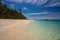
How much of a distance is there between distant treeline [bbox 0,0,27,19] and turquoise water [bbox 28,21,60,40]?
0.21 m

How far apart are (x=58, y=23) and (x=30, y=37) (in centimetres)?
45

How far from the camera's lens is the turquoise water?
1.52m

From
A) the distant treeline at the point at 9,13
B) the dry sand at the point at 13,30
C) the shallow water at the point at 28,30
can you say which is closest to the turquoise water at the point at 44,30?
the shallow water at the point at 28,30

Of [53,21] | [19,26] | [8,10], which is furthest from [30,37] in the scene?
[8,10]

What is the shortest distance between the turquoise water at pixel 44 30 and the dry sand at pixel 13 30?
0.33 feet

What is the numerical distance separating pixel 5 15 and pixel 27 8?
0.34 meters

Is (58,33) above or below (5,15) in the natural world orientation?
below

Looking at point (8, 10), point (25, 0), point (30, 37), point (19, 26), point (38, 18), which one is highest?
point (25, 0)

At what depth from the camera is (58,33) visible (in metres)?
1.52

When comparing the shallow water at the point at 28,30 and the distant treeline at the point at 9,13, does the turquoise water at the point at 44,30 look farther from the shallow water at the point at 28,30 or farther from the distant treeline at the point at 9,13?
the distant treeline at the point at 9,13

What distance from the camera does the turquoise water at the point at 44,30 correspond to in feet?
4.99

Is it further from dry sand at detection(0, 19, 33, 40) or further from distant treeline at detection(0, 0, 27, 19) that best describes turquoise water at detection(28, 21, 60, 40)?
distant treeline at detection(0, 0, 27, 19)

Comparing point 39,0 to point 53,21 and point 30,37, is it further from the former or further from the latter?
point 30,37

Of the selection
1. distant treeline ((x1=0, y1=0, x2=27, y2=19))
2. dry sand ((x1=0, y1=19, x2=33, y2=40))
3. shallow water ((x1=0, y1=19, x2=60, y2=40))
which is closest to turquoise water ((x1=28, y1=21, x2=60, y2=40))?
shallow water ((x1=0, y1=19, x2=60, y2=40))
